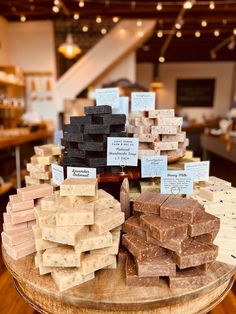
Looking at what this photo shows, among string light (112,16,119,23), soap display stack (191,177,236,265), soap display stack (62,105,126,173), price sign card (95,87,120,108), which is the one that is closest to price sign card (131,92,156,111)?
price sign card (95,87,120,108)

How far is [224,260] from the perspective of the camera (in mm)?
1245

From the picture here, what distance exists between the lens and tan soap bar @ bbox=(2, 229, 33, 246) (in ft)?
4.23

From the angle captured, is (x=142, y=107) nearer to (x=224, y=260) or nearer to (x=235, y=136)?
(x=224, y=260)

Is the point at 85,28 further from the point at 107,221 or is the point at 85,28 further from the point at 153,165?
the point at 107,221

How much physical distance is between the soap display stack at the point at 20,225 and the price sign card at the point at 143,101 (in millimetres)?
1004

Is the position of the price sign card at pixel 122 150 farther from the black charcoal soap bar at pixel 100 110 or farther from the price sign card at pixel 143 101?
the price sign card at pixel 143 101

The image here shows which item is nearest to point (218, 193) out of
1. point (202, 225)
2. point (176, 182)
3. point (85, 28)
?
point (176, 182)

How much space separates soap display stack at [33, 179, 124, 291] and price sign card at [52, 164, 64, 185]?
0.35 meters

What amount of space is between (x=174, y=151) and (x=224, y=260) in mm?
744

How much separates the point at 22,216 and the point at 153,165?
29.7 inches

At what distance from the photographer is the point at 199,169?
1641mm

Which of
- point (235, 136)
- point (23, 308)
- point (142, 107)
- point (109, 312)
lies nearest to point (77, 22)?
point (235, 136)

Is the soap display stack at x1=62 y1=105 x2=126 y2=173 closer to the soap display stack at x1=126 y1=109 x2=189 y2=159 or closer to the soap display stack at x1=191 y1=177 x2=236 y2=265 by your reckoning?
the soap display stack at x1=126 y1=109 x2=189 y2=159

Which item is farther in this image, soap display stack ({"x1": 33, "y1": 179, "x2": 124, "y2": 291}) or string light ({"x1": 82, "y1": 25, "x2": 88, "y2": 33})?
string light ({"x1": 82, "y1": 25, "x2": 88, "y2": 33})
